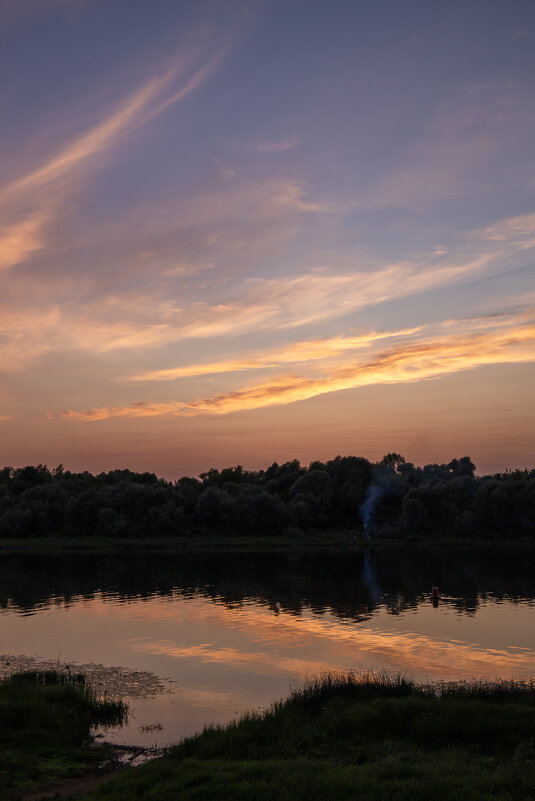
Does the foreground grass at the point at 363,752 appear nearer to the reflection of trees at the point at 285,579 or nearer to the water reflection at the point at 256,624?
the water reflection at the point at 256,624

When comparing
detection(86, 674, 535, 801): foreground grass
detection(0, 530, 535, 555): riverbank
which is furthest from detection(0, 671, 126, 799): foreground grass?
detection(0, 530, 535, 555): riverbank

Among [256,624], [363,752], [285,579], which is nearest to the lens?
[363,752]

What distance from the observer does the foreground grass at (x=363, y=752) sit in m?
18.3

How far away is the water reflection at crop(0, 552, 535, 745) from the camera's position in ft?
130

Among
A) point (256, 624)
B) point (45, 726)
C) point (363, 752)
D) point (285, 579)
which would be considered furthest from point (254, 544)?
point (363, 752)

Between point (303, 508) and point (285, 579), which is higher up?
point (303, 508)

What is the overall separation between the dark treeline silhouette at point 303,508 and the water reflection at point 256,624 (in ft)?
134

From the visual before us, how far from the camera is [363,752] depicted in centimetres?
2267

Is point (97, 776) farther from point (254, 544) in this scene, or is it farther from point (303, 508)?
point (303, 508)

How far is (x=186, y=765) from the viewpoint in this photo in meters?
21.5

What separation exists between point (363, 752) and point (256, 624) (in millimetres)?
37913

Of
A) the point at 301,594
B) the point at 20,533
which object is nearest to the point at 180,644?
the point at 301,594

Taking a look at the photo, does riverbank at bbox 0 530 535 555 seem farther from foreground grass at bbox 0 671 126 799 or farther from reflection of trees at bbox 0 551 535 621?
foreground grass at bbox 0 671 126 799

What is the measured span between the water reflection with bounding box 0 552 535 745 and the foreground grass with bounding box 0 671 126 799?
1.88 meters
